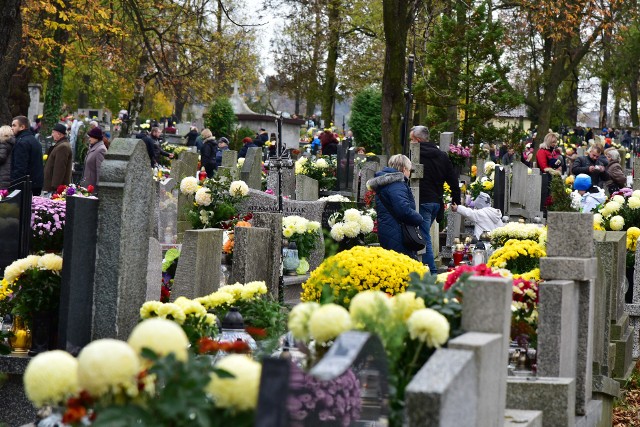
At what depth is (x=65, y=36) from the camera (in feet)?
93.6

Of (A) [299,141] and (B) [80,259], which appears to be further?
(A) [299,141]

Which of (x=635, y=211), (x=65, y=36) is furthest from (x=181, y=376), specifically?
(x=65, y=36)

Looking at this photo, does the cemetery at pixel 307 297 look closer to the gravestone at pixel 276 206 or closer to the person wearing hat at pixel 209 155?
the gravestone at pixel 276 206

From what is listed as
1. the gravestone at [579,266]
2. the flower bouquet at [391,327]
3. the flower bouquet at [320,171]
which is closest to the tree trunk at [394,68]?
the flower bouquet at [320,171]

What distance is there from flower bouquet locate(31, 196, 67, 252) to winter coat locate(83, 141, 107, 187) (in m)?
5.07

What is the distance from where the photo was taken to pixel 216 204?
1638 centimetres

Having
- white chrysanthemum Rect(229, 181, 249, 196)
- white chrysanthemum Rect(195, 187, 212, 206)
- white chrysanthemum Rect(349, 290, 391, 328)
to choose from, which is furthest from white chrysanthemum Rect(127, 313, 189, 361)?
white chrysanthemum Rect(229, 181, 249, 196)

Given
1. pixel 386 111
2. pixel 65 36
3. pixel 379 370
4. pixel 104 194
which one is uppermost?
pixel 65 36

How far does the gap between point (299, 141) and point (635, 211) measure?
35590 millimetres

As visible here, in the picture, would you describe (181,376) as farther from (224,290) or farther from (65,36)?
(65,36)

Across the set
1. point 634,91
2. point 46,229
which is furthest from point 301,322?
point 634,91

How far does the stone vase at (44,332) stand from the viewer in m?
8.15

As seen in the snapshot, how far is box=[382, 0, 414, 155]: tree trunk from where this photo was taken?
Result: 22.1 meters

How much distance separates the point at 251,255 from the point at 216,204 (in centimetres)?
555
